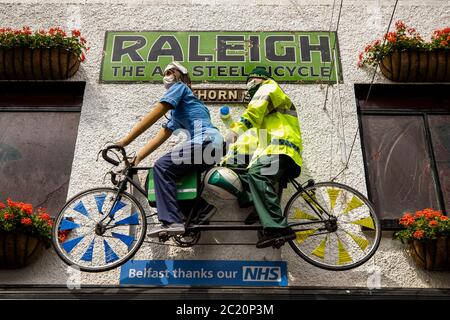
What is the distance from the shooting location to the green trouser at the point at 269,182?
5.96 meters

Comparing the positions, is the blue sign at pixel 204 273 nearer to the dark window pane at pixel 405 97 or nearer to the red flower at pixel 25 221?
the red flower at pixel 25 221

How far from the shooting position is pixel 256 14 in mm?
8375

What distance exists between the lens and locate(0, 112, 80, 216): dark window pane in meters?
7.14

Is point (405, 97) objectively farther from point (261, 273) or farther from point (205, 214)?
point (205, 214)

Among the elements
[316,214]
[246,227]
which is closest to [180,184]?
[246,227]

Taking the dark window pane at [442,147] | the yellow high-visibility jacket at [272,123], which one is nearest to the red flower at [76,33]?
the yellow high-visibility jacket at [272,123]

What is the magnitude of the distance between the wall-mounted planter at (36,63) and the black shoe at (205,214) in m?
2.65

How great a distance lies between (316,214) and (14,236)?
2.91 m

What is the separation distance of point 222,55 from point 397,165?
8.05 feet

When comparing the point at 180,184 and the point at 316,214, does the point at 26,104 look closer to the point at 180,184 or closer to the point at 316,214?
the point at 180,184

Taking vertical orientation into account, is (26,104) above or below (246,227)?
above

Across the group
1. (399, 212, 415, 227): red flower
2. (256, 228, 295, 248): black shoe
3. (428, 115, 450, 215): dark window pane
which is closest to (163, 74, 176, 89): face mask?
(256, 228, 295, 248): black shoe

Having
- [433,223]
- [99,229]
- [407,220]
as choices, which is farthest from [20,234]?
[433,223]

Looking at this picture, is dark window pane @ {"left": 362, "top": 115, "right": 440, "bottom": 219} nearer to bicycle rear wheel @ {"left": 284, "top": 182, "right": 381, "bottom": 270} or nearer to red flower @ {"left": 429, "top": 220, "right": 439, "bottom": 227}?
bicycle rear wheel @ {"left": 284, "top": 182, "right": 381, "bottom": 270}
